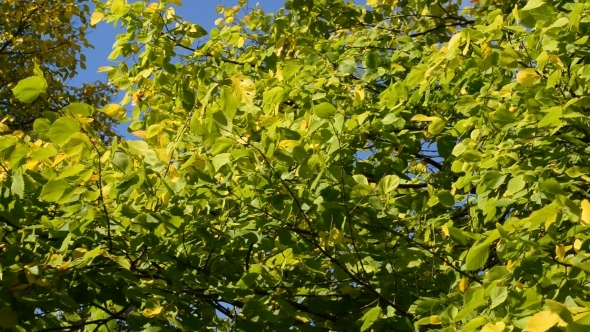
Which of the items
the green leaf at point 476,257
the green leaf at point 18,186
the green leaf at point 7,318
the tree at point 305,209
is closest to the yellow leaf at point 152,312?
the tree at point 305,209

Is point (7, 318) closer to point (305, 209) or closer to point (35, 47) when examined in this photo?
point (305, 209)

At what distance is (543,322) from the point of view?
146 cm

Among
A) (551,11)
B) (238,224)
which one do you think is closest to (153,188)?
(238,224)

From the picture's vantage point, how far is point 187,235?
2.79 m

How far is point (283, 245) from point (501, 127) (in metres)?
0.97

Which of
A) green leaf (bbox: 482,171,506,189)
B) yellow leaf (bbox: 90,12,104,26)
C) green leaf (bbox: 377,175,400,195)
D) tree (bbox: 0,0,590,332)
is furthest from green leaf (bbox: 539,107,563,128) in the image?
yellow leaf (bbox: 90,12,104,26)

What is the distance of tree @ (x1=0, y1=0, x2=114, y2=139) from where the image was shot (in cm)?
746

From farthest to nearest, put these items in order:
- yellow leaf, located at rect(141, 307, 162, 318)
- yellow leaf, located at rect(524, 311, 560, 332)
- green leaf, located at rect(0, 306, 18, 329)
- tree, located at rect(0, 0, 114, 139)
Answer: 1. tree, located at rect(0, 0, 114, 139)
2. yellow leaf, located at rect(141, 307, 162, 318)
3. green leaf, located at rect(0, 306, 18, 329)
4. yellow leaf, located at rect(524, 311, 560, 332)

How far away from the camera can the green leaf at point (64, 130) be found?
77.4 inches

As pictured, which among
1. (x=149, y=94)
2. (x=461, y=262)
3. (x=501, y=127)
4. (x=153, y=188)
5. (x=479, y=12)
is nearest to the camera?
(x=153, y=188)

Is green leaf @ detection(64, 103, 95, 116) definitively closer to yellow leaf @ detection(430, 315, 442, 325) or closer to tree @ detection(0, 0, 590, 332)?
tree @ detection(0, 0, 590, 332)

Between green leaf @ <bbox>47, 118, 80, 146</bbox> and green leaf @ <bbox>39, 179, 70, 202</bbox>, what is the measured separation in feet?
0.62

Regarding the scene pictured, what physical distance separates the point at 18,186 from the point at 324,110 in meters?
1.07

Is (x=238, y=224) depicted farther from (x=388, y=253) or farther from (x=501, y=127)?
(x=501, y=127)
